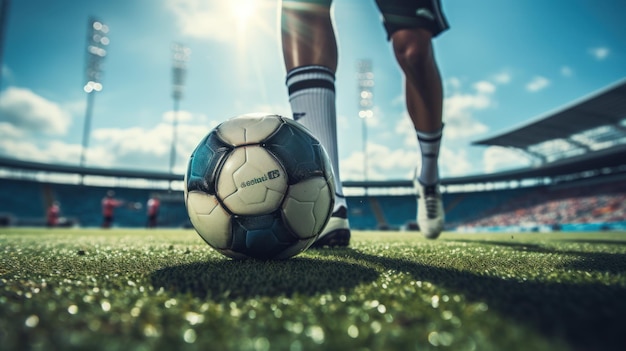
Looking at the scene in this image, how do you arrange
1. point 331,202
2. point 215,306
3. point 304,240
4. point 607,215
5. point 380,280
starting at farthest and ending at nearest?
point 607,215 → point 331,202 → point 304,240 → point 380,280 → point 215,306

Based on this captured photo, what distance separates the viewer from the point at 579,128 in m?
24.0

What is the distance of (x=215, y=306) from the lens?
781mm

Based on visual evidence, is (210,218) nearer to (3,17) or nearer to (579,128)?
(3,17)

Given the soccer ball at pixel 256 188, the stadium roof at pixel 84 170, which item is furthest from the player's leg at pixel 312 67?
the stadium roof at pixel 84 170

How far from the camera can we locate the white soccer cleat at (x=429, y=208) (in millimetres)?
3834

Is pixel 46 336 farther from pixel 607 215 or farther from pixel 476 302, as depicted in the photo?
pixel 607 215

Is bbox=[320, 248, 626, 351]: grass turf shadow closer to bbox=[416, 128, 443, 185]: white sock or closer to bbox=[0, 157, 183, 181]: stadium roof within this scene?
bbox=[416, 128, 443, 185]: white sock

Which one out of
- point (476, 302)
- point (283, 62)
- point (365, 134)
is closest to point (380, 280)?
point (476, 302)

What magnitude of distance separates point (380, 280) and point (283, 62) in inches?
74.0

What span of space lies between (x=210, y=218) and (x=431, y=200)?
2841 millimetres

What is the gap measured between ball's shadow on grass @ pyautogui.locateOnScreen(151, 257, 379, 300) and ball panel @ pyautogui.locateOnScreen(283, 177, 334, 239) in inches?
6.1

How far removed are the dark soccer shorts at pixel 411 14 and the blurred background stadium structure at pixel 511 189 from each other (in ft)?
62.2

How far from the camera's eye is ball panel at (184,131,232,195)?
1.51 m

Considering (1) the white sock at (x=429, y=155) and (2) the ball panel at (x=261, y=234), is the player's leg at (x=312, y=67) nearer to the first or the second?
(2) the ball panel at (x=261, y=234)
